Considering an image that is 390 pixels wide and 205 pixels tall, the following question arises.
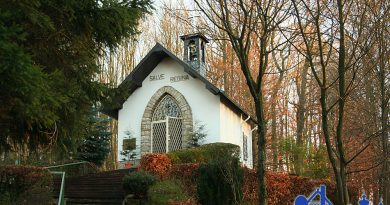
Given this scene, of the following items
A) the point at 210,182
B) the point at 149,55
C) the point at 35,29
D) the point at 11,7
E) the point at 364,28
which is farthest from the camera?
the point at 149,55

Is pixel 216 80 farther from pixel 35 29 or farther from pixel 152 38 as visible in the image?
pixel 35 29

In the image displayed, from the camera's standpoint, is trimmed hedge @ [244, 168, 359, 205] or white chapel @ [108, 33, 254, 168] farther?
white chapel @ [108, 33, 254, 168]

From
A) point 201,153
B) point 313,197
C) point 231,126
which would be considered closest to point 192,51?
point 231,126

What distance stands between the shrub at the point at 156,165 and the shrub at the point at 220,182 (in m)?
3.14

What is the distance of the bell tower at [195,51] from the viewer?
21.8m

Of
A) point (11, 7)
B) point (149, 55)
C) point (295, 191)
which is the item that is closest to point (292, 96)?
point (149, 55)

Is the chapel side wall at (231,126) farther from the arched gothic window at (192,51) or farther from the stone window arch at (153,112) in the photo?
the arched gothic window at (192,51)

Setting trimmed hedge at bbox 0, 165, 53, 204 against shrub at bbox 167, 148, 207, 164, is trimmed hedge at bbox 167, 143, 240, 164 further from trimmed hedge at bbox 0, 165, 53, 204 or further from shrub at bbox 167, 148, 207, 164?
trimmed hedge at bbox 0, 165, 53, 204

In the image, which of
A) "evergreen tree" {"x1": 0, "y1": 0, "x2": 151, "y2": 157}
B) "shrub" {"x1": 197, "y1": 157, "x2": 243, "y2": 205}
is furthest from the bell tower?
"evergreen tree" {"x1": 0, "y1": 0, "x2": 151, "y2": 157}

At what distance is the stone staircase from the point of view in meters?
13.2

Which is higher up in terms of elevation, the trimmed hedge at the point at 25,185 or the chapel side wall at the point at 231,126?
the chapel side wall at the point at 231,126

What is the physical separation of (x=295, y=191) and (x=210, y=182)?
15.2ft

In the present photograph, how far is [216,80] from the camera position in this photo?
28.6m

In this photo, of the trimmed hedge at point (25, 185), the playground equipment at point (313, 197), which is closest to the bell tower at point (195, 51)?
the trimmed hedge at point (25, 185)
